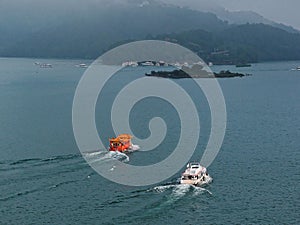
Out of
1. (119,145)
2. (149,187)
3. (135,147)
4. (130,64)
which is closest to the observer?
(149,187)

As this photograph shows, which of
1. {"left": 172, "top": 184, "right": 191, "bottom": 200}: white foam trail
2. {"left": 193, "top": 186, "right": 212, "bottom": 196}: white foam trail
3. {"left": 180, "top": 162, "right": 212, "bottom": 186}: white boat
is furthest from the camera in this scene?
{"left": 180, "top": 162, "right": 212, "bottom": 186}: white boat

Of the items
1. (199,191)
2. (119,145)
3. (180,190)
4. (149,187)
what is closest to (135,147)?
(119,145)

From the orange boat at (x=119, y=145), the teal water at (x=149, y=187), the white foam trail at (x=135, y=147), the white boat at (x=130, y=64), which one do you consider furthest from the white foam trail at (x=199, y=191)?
the white boat at (x=130, y=64)

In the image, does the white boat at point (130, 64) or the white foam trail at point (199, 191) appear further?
the white boat at point (130, 64)

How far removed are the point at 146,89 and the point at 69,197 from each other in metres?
43.0

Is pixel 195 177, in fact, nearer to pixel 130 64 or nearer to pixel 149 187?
pixel 149 187

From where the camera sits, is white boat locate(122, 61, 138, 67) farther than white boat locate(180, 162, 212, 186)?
Yes

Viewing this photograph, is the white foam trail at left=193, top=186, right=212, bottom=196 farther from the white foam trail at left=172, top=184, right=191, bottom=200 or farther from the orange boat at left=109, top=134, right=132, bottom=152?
the orange boat at left=109, top=134, right=132, bottom=152

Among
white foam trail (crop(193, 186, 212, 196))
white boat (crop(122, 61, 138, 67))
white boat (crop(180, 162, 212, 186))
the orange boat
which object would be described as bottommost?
white foam trail (crop(193, 186, 212, 196))

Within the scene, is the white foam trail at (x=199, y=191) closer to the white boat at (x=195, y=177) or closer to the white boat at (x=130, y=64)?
the white boat at (x=195, y=177)

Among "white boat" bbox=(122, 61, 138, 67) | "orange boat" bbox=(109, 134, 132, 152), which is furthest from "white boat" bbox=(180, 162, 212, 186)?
"white boat" bbox=(122, 61, 138, 67)

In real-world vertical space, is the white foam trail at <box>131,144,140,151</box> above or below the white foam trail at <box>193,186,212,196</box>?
above

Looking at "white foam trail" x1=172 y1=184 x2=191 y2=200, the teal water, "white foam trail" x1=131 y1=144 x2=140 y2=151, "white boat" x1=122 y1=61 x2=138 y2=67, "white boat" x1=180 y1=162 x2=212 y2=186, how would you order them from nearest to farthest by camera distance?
the teal water
"white foam trail" x1=172 y1=184 x2=191 y2=200
"white boat" x1=180 y1=162 x2=212 y2=186
"white foam trail" x1=131 y1=144 x2=140 y2=151
"white boat" x1=122 y1=61 x2=138 y2=67

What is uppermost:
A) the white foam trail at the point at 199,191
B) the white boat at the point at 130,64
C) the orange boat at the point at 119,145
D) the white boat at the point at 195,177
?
the white boat at the point at 130,64
